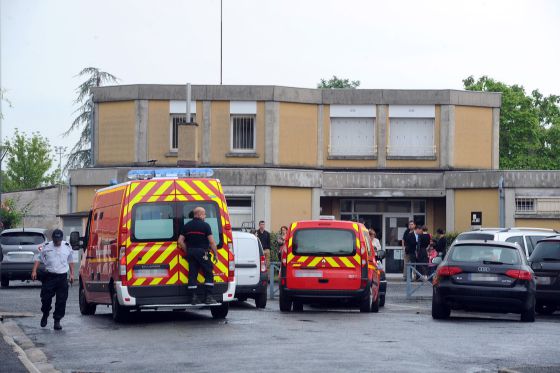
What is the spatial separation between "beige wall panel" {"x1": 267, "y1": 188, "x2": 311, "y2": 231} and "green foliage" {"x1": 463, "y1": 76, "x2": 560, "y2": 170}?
102ft

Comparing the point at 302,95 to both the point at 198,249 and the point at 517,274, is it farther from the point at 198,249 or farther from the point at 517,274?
the point at 198,249

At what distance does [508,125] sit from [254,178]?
3365 centimetres

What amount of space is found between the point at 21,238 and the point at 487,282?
1961cm

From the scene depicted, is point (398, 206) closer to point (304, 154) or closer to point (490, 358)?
point (304, 154)

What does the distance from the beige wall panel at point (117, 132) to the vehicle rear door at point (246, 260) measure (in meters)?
20.2

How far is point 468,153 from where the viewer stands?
4569 cm

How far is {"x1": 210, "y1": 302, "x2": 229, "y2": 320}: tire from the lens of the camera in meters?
20.9

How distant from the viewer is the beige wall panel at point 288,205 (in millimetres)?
44094

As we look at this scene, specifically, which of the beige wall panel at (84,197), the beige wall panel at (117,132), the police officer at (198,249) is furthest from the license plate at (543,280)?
the beige wall panel at (84,197)

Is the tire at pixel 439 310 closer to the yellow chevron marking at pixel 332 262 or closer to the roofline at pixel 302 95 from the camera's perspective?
the yellow chevron marking at pixel 332 262

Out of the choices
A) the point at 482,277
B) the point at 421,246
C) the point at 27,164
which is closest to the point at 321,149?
the point at 421,246

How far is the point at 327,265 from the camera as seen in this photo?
23.0 m

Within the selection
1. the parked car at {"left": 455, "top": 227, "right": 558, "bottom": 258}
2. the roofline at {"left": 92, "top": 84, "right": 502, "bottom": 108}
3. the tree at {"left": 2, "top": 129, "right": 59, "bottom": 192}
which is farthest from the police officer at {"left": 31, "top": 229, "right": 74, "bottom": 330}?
the tree at {"left": 2, "top": 129, "right": 59, "bottom": 192}

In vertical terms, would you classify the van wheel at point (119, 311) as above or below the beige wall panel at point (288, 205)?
Result: below
